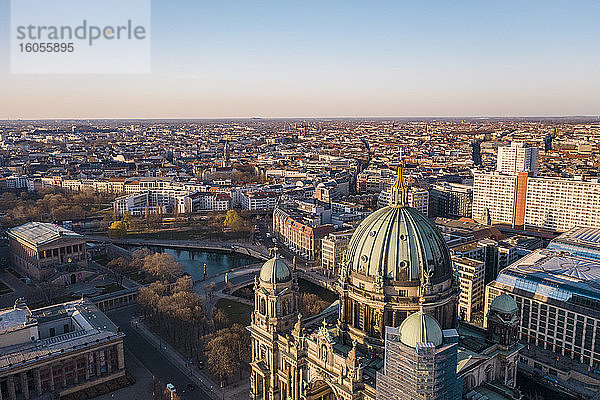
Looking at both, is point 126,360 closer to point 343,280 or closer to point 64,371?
point 64,371

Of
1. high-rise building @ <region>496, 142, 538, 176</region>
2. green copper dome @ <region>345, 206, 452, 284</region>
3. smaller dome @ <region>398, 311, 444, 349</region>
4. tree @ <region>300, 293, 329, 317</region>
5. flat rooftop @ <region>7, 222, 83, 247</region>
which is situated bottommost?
tree @ <region>300, 293, 329, 317</region>

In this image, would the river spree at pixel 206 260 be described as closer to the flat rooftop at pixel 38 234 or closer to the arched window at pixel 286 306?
the flat rooftop at pixel 38 234

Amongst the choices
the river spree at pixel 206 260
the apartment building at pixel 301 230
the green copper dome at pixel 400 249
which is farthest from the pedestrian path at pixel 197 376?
the apartment building at pixel 301 230

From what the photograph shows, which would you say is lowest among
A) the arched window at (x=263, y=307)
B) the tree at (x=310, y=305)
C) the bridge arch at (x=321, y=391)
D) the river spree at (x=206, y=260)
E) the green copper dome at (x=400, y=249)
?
the river spree at (x=206, y=260)

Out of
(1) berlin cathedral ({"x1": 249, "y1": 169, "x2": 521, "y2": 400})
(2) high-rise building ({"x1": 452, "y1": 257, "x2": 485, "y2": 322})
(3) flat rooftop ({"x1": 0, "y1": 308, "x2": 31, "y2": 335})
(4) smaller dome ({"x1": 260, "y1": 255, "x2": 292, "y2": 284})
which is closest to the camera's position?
(1) berlin cathedral ({"x1": 249, "y1": 169, "x2": 521, "y2": 400})

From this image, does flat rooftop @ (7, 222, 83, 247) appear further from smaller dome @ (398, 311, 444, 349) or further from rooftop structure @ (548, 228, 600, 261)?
rooftop structure @ (548, 228, 600, 261)

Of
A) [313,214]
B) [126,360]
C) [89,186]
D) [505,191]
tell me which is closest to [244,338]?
[126,360]

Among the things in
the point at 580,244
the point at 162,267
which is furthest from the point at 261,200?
the point at 580,244

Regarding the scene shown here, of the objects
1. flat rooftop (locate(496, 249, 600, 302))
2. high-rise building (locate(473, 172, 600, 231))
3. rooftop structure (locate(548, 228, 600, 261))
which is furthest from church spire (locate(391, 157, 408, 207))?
high-rise building (locate(473, 172, 600, 231))
